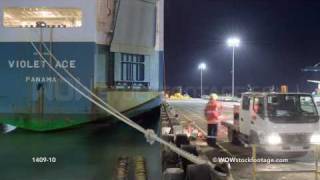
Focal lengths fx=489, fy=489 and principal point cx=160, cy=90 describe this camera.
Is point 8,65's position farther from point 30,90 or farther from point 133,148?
point 133,148

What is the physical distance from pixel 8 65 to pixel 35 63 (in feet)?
2.59

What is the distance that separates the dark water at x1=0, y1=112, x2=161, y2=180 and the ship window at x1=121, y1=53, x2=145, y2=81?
1.64 m

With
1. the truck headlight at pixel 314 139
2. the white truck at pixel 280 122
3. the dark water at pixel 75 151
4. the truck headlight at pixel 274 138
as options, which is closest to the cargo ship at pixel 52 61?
the dark water at pixel 75 151

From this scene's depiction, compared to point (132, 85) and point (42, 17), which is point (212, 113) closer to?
point (132, 85)

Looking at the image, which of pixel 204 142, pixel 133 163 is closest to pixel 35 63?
pixel 133 163

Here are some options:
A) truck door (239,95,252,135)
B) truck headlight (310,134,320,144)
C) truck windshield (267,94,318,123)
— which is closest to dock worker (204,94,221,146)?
truck door (239,95,252,135)

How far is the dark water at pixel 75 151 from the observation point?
10.1 m

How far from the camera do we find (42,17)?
1379 cm

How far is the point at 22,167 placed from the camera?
1077 centimetres

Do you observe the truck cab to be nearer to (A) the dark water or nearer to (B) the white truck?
(B) the white truck

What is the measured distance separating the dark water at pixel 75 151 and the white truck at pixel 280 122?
7.68 feet

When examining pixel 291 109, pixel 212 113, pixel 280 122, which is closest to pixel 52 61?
pixel 212 113

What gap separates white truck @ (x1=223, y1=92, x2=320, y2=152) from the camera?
34.1ft

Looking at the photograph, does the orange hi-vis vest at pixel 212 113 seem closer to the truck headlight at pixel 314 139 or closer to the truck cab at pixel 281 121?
the truck cab at pixel 281 121
